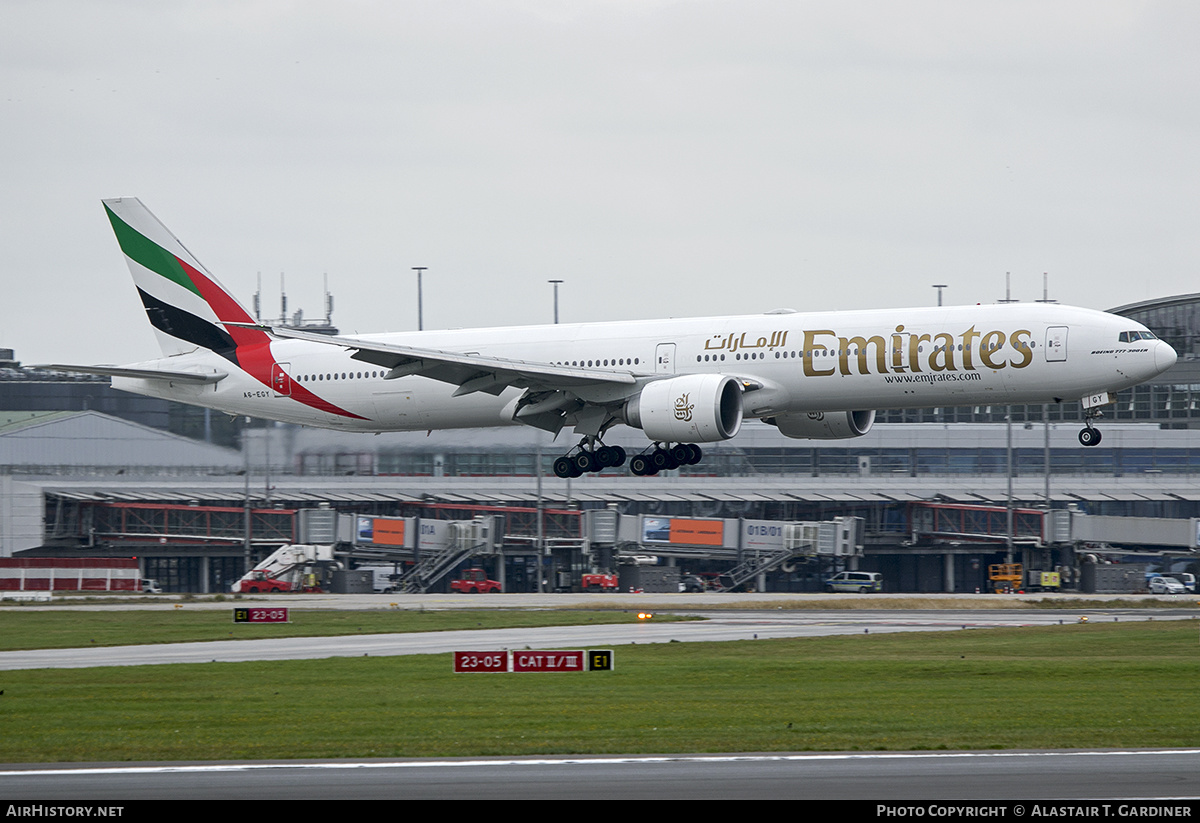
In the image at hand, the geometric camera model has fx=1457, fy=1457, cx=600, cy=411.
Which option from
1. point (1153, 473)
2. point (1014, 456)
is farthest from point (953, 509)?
point (1153, 473)

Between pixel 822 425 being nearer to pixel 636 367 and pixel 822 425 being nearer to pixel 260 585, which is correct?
pixel 636 367

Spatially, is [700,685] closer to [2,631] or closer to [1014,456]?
[2,631]

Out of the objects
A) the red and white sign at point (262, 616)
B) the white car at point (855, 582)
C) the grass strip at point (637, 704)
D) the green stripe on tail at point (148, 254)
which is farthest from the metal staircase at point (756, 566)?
the grass strip at point (637, 704)

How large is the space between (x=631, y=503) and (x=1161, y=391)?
128 ft

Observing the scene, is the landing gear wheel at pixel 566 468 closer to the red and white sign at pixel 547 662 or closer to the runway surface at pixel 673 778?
the red and white sign at pixel 547 662

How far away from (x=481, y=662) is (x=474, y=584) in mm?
50807

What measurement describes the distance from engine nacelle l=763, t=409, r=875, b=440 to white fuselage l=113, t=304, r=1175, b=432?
2958 millimetres

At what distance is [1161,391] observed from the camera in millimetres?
100562

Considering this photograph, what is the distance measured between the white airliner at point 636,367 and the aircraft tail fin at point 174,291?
0.17 ft

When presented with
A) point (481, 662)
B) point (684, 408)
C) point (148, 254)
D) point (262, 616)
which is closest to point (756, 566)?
point (262, 616)

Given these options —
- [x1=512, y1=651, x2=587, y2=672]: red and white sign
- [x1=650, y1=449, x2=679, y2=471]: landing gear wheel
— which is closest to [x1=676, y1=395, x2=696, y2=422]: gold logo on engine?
[x1=650, y1=449, x2=679, y2=471]: landing gear wheel

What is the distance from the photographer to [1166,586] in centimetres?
7712

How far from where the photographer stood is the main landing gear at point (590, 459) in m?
46.2

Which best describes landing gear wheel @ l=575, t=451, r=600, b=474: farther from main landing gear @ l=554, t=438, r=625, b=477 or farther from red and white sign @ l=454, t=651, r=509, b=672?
red and white sign @ l=454, t=651, r=509, b=672
